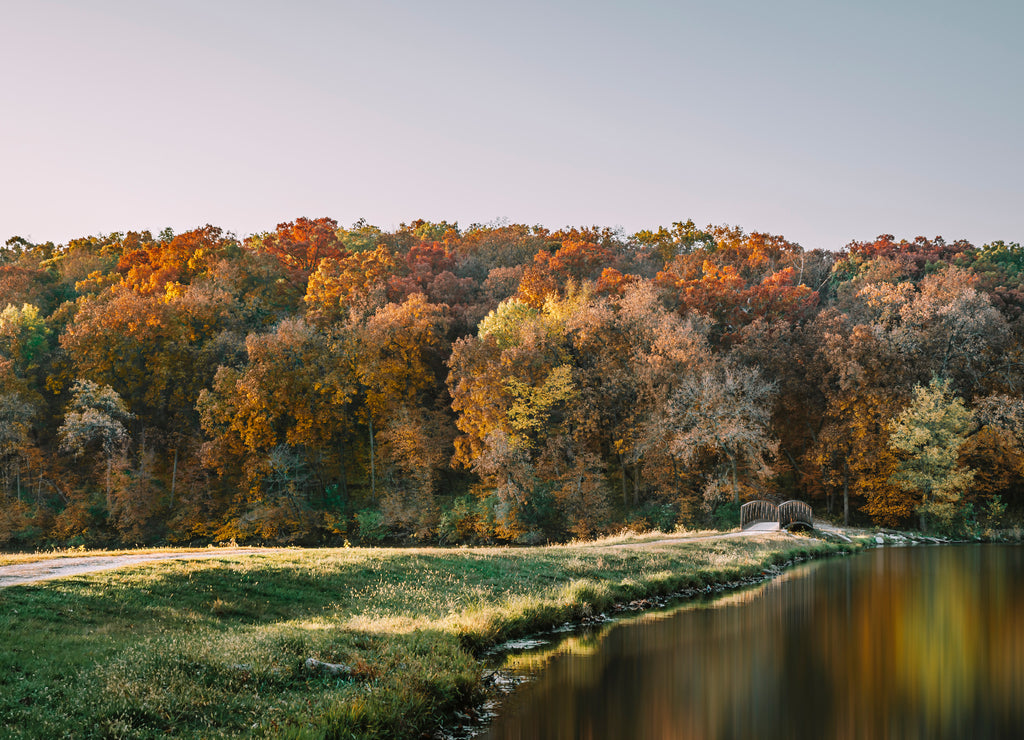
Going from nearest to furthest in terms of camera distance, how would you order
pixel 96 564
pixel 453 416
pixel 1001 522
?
pixel 96 564 → pixel 1001 522 → pixel 453 416

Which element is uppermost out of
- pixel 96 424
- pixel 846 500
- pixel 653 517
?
pixel 96 424

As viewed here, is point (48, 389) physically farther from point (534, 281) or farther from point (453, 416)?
point (534, 281)

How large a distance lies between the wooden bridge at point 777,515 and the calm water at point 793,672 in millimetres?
18765

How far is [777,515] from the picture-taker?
4662cm

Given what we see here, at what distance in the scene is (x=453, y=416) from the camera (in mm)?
62094

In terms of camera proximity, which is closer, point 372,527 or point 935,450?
point 935,450

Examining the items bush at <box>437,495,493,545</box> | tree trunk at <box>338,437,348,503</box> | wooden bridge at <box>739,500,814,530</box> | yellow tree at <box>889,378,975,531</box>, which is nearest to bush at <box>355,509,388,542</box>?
bush at <box>437,495,493,545</box>

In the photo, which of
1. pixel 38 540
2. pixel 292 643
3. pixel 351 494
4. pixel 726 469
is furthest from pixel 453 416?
pixel 292 643

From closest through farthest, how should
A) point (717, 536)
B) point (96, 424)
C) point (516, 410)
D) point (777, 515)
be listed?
point (717, 536) < point (777, 515) < point (516, 410) < point (96, 424)

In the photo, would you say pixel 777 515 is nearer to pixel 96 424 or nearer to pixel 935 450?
pixel 935 450

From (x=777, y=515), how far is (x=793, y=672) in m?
31.6

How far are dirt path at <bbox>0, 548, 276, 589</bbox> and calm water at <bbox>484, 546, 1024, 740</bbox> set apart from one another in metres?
10.7

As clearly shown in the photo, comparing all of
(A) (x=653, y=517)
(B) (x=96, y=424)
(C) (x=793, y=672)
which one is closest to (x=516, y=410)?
(A) (x=653, y=517)

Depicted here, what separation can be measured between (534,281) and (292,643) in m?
54.6
